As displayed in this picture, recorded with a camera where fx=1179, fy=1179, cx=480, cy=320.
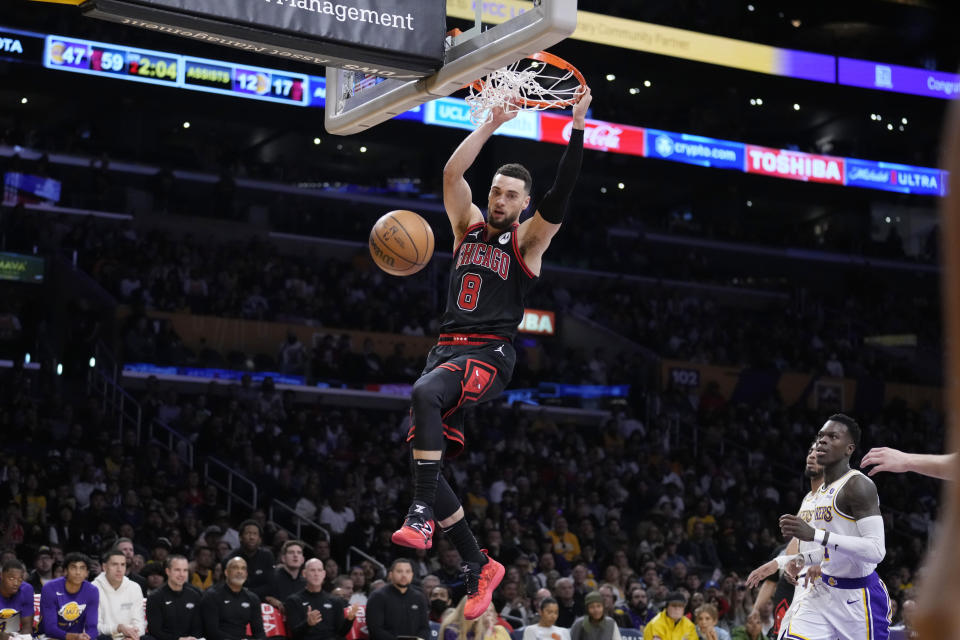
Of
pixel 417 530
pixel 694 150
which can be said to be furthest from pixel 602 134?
pixel 417 530

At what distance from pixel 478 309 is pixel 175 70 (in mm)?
19085

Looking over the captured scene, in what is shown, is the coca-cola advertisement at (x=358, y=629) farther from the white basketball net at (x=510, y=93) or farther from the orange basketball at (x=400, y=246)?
the white basketball net at (x=510, y=93)

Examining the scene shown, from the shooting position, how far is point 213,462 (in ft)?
63.7

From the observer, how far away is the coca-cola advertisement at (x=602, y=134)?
83.5ft

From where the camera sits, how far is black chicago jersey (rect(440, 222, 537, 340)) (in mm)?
6730

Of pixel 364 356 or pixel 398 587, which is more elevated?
pixel 364 356

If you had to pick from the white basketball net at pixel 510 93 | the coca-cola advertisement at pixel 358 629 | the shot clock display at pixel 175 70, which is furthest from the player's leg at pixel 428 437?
the shot clock display at pixel 175 70

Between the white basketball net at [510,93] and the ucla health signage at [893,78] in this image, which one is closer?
the white basketball net at [510,93]

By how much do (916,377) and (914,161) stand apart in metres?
7.86

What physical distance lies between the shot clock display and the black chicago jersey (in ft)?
60.9

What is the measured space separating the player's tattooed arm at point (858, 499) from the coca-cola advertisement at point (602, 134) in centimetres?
1830

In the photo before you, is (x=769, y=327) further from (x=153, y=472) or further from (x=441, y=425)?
(x=441, y=425)

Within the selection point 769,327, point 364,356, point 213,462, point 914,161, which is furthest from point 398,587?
point 914,161

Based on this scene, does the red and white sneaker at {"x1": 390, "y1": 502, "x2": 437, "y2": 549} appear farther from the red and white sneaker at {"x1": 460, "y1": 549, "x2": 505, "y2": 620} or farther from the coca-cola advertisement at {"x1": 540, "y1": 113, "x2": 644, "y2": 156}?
the coca-cola advertisement at {"x1": 540, "y1": 113, "x2": 644, "y2": 156}
